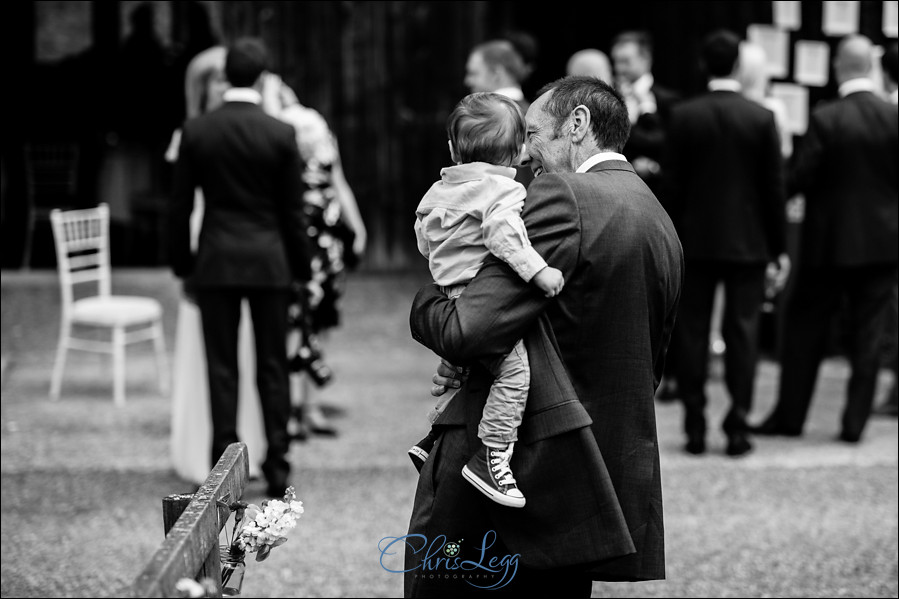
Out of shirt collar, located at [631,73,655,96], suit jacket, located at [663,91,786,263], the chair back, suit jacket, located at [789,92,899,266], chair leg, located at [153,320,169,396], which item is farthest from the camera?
chair leg, located at [153,320,169,396]

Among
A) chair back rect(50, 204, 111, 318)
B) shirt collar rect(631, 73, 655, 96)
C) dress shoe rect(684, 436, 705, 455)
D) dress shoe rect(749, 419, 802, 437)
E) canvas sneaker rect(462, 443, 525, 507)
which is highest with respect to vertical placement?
shirt collar rect(631, 73, 655, 96)

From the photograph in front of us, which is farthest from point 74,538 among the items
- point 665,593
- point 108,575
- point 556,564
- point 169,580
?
point 169,580

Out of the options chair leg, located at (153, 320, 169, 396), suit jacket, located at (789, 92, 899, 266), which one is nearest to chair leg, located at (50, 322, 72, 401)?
chair leg, located at (153, 320, 169, 396)

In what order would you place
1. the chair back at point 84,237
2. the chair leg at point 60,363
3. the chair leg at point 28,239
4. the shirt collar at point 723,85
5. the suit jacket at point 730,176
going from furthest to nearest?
the chair leg at point 28,239 < the chair back at point 84,237 < the chair leg at point 60,363 < the shirt collar at point 723,85 < the suit jacket at point 730,176

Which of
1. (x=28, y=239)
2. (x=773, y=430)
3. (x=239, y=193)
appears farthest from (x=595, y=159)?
(x=28, y=239)

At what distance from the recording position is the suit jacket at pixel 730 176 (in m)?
6.90

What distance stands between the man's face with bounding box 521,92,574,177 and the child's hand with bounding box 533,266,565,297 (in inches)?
13.3

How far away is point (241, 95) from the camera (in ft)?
19.6

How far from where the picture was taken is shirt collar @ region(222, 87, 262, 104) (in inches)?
234

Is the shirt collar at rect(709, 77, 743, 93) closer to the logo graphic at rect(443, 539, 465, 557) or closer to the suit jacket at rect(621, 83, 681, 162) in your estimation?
the suit jacket at rect(621, 83, 681, 162)

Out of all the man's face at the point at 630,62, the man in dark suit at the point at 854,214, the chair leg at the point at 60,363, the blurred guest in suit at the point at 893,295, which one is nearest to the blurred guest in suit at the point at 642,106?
the man's face at the point at 630,62

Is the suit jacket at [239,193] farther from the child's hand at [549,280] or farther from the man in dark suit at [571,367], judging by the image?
the child's hand at [549,280]

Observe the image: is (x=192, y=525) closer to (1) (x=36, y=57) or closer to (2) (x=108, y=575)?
(2) (x=108, y=575)

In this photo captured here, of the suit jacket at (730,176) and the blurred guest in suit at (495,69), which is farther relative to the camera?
the suit jacket at (730,176)
